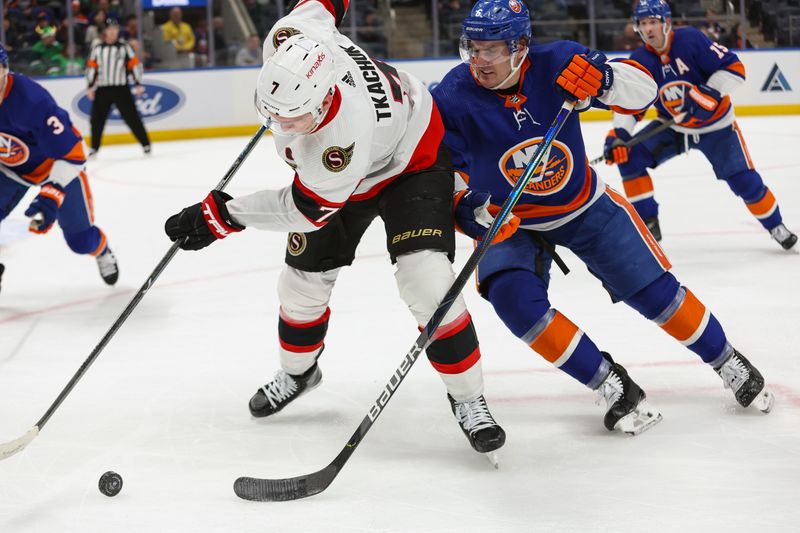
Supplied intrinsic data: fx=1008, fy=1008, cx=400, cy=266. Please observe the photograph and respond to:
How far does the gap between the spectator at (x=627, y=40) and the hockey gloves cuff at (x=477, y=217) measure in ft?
28.2

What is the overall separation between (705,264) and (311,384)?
2.25 m

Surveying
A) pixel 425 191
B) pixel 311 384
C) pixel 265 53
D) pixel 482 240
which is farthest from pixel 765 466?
pixel 265 53

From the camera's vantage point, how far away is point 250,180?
7348mm

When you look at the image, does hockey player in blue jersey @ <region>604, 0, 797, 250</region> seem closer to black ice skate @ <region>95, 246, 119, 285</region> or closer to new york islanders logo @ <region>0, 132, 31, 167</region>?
black ice skate @ <region>95, 246, 119, 285</region>

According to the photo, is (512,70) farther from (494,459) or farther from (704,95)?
(704,95)

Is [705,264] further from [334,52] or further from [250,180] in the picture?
[250,180]

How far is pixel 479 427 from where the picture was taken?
2393 millimetres

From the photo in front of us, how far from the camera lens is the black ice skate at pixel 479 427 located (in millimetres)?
2359

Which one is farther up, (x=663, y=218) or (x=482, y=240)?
(x=482, y=240)

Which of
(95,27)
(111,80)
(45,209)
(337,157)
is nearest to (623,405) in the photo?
(337,157)

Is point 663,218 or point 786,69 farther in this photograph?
point 786,69

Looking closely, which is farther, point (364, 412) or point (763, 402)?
point (364, 412)

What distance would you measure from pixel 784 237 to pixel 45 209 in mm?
3154

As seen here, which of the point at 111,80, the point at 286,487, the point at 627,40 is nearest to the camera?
the point at 286,487
